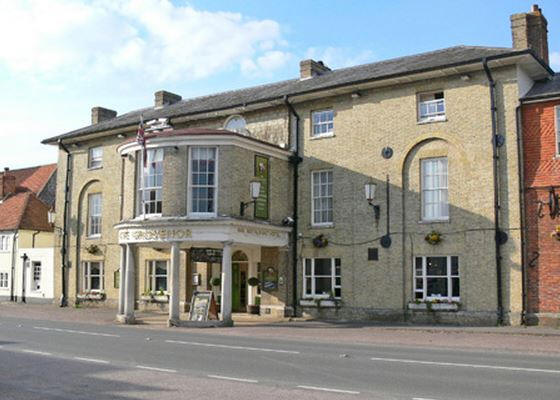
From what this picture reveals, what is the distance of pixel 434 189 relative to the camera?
24016 millimetres

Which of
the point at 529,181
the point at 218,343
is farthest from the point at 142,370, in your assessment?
the point at 529,181

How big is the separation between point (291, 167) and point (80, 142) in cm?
1402

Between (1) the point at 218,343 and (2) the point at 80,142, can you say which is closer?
(1) the point at 218,343

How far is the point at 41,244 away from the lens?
41125 mm

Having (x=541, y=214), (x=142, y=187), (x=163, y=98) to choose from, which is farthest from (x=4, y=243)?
(x=541, y=214)

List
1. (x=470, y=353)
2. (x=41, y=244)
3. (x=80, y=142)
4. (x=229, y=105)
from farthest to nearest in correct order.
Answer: (x=41, y=244), (x=80, y=142), (x=229, y=105), (x=470, y=353)

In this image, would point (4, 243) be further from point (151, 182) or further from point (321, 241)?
point (321, 241)

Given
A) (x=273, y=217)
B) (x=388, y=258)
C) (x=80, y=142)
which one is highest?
(x=80, y=142)

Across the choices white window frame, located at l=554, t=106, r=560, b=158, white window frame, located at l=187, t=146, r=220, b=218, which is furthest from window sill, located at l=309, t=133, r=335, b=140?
white window frame, located at l=554, t=106, r=560, b=158

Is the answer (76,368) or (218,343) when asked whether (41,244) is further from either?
(76,368)

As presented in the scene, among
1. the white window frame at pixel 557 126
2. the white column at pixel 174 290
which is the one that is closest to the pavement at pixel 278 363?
the white column at pixel 174 290

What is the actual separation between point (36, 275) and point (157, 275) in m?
11.9

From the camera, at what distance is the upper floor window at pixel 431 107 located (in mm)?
24109

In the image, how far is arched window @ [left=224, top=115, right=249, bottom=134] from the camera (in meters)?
29.0
